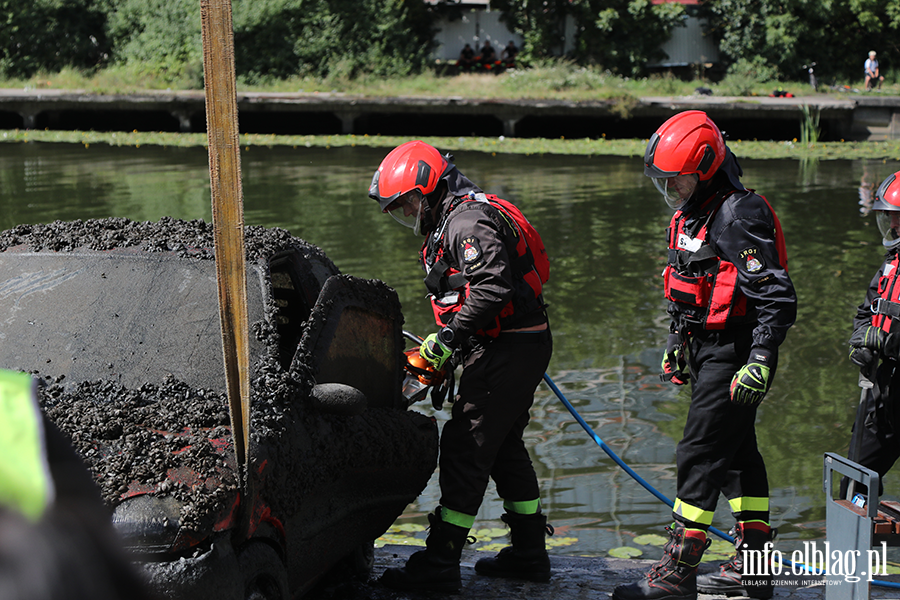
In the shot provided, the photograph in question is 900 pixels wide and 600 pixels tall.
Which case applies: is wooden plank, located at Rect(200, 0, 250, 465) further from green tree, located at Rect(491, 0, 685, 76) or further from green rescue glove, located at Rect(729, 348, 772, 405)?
green tree, located at Rect(491, 0, 685, 76)

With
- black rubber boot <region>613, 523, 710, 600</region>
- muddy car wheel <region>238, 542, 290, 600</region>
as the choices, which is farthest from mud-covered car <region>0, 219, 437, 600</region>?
black rubber boot <region>613, 523, 710, 600</region>

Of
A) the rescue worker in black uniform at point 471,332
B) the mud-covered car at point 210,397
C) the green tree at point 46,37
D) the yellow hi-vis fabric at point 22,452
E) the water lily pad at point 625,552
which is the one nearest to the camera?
the yellow hi-vis fabric at point 22,452

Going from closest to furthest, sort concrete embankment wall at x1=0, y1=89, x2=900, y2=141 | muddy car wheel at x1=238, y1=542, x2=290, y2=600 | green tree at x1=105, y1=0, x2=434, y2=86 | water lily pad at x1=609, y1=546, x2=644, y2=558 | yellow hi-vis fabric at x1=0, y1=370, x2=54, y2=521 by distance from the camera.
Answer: yellow hi-vis fabric at x1=0, y1=370, x2=54, y2=521 < muddy car wheel at x1=238, y1=542, x2=290, y2=600 < water lily pad at x1=609, y1=546, x2=644, y2=558 < concrete embankment wall at x1=0, y1=89, x2=900, y2=141 < green tree at x1=105, y1=0, x2=434, y2=86

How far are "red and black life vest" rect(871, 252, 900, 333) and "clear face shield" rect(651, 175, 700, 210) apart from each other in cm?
117

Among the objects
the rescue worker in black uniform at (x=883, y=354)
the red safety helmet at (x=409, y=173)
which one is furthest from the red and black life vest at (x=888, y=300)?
the red safety helmet at (x=409, y=173)

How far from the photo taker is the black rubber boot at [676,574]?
419 centimetres

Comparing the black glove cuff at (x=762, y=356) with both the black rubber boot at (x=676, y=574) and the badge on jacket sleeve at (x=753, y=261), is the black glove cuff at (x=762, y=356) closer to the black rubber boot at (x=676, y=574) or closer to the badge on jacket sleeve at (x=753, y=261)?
the badge on jacket sleeve at (x=753, y=261)

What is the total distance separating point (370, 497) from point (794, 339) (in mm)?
5877

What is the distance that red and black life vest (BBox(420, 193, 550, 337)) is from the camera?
14.4 ft

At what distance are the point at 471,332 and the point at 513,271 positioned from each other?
373mm

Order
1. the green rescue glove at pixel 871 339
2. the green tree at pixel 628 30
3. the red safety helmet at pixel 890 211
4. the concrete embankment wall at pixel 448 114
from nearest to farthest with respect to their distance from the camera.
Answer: the green rescue glove at pixel 871 339 → the red safety helmet at pixel 890 211 → the concrete embankment wall at pixel 448 114 → the green tree at pixel 628 30

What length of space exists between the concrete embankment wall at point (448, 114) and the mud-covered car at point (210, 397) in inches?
902

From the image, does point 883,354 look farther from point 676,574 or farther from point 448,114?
point 448,114

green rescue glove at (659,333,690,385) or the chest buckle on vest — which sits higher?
the chest buckle on vest
